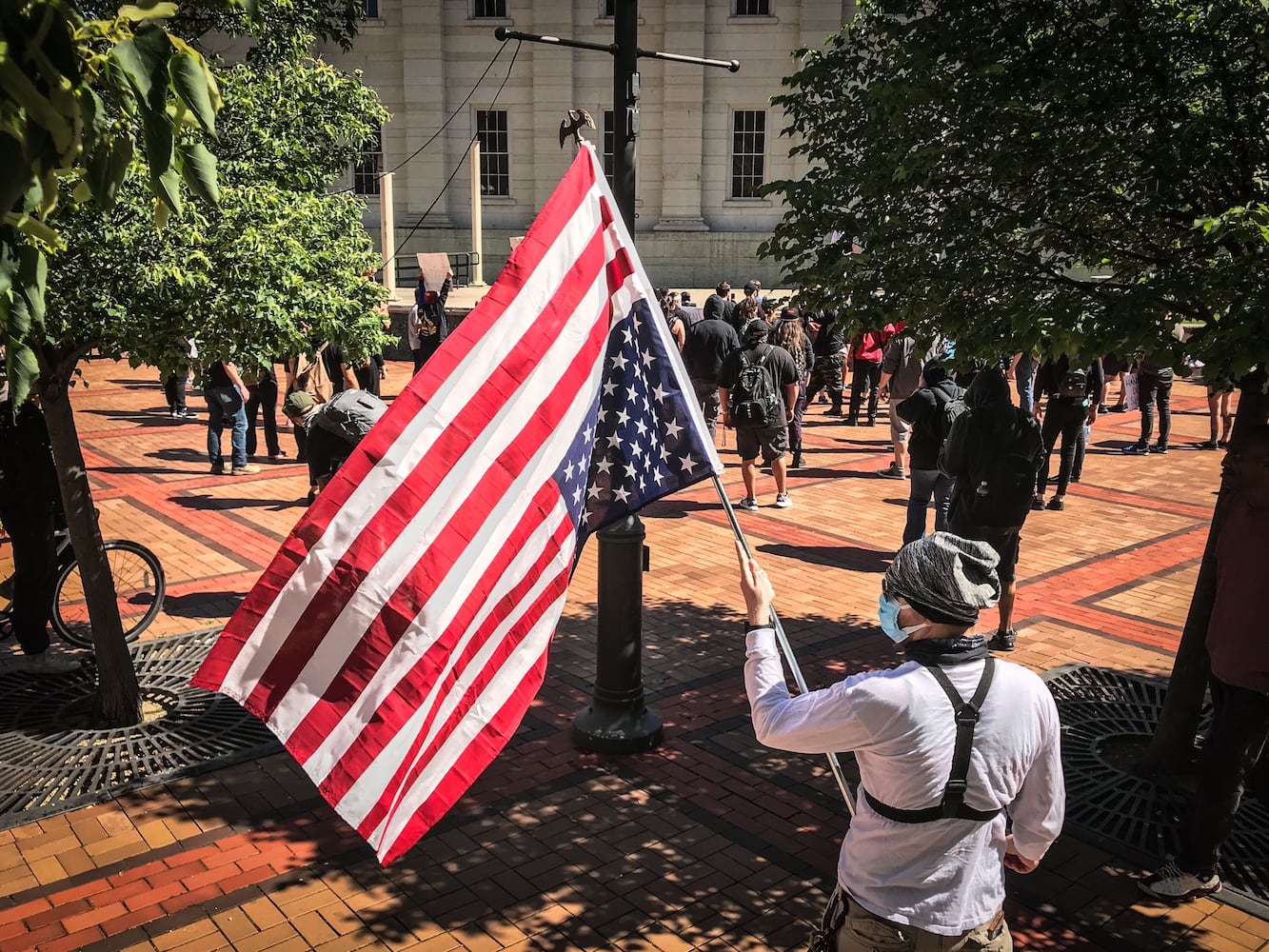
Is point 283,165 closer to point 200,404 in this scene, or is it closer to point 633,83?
point 633,83

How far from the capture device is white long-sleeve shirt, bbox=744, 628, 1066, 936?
9.43 feet

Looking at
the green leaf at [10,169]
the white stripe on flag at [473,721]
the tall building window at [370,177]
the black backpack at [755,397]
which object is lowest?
the white stripe on flag at [473,721]

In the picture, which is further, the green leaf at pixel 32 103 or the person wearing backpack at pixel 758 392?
the person wearing backpack at pixel 758 392

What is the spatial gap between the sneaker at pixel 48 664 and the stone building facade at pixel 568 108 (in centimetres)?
2660

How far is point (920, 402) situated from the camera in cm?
920

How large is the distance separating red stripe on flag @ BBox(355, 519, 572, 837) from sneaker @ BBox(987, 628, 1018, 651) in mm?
5108

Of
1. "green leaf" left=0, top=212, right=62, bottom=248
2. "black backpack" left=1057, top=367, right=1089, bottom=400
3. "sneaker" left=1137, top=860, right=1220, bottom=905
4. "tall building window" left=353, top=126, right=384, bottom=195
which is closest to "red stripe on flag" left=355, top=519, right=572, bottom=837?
"green leaf" left=0, top=212, right=62, bottom=248

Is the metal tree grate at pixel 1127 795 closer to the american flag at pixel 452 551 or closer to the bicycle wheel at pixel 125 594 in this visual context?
the american flag at pixel 452 551

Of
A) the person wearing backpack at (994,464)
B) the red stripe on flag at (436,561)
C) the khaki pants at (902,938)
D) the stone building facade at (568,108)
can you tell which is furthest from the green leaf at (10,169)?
the stone building facade at (568,108)

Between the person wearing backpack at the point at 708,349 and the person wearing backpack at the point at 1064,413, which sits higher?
the person wearing backpack at the point at 708,349

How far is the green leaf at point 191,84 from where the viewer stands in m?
2.52

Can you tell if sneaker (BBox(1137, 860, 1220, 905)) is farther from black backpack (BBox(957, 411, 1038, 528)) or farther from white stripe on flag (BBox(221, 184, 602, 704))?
white stripe on flag (BBox(221, 184, 602, 704))

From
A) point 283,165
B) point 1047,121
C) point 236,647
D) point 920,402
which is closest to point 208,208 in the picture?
point 283,165

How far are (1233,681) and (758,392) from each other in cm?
677
